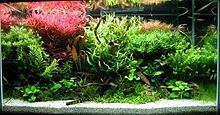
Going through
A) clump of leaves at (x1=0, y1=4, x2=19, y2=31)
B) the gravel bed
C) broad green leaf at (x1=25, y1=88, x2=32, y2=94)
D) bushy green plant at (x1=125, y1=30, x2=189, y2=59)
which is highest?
clump of leaves at (x1=0, y1=4, x2=19, y2=31)

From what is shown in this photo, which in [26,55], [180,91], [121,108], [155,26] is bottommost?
[121,108]

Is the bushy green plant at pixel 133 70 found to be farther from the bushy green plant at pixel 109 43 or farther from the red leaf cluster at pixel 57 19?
the red leaf cluster at pixel 57 19

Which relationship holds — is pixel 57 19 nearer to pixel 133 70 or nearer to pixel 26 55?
pixel 26 55

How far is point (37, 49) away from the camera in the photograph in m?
2.48

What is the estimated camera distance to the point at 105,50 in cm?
248

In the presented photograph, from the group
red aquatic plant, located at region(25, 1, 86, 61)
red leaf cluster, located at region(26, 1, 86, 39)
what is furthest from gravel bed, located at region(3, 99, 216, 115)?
red leaf cluster, located at region(26, 1, 86, 39)

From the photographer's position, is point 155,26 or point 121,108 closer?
point 121,108

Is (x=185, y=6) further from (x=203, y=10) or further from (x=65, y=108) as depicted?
(x=65, y=108)

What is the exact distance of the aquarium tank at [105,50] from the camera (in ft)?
8.01

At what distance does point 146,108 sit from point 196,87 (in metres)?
0.45

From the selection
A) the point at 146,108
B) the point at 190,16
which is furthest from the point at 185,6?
the point at 146,108

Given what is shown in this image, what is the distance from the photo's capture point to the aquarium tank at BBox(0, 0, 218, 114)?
2.44m

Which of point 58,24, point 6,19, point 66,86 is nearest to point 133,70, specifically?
point 66,86

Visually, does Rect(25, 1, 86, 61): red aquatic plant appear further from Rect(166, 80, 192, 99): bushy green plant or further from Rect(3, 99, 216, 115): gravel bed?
Rect(166, 80, 192, 99): bushy green plant
